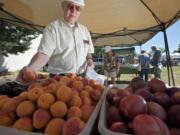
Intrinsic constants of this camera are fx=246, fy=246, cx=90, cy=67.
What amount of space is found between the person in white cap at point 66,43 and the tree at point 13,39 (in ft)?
26.3

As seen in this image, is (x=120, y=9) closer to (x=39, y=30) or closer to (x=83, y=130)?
(x=39, y=30)

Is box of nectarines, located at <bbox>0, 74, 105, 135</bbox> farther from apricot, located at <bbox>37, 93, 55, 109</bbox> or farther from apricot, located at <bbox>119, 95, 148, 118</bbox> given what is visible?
apricot, located at <bbox>119, 95, 148, 118</bbox>

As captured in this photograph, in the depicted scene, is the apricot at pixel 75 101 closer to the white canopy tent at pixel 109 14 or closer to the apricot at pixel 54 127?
the apricot at pixel 54 127

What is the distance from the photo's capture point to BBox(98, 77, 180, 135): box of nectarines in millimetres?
597

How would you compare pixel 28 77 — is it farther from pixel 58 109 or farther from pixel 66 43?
pixel 66 43

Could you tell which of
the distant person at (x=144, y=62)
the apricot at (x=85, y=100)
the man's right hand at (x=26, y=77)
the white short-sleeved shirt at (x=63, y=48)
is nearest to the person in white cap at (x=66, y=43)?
the white short-sleeved shirt at (x=63, y=48)

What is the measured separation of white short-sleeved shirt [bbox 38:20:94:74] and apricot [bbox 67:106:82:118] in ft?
3.72

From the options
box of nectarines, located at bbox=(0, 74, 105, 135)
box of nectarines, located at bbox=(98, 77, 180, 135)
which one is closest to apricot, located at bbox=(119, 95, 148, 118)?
box of nectarines, located at bbox=(98, 77, 180, 135)

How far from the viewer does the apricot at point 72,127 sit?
0.65 meters

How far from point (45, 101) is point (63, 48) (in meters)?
1.23

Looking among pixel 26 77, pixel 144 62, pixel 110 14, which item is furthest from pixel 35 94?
pixel 144 62

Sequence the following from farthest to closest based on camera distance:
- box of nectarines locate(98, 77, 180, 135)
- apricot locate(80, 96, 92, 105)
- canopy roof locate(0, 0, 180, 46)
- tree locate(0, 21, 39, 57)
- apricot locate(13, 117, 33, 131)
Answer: tree locate(0, 21, 39, 57) → canopy roof locate(0, 0, 180, 46) → apricot locate(80, 96, 92, 105) → apricot locate(13, 117, 33, 131) → box of nectarines locate(98, 77, 180, 135)

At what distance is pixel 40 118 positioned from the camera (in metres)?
0.72

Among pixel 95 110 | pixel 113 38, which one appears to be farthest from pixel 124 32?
pixel 95 110
